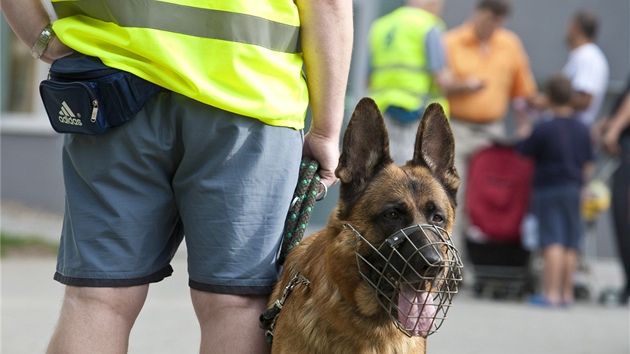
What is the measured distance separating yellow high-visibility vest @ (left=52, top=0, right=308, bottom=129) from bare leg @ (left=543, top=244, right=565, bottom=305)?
5.73 meters

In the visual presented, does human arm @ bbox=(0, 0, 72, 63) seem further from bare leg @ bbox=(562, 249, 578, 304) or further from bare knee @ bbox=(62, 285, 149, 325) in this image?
bare leg @ bbox=(562, 249, 578, 304)

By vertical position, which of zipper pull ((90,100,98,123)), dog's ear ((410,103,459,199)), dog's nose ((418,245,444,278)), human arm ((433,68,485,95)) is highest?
zipper pull ((90,100,98,123))

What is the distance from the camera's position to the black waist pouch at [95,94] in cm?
280

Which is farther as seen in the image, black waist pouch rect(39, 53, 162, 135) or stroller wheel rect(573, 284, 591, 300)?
stroller wheel rect(573, 284, 591, 300)

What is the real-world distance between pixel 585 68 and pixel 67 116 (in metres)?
7.00

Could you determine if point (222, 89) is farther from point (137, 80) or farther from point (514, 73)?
point (514, 73)

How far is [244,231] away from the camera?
115 inches

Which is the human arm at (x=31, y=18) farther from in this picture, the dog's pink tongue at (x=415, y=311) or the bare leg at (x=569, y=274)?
the bare leg at (x=569, y=274)

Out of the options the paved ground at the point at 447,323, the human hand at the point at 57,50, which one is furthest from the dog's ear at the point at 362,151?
the paved ground at the point at 447,323

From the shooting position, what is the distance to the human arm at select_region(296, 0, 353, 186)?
2.95 m

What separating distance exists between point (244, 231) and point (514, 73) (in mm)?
6803

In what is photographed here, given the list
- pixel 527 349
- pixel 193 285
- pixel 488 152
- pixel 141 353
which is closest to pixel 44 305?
pixel 141 353

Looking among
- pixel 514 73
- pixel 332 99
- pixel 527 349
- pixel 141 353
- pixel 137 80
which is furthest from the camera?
pixel 514 73

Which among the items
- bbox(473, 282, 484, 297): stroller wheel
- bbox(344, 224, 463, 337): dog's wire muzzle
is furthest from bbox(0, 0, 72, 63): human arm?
bbox(473, 282, 484, 297): stroller wheel
